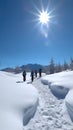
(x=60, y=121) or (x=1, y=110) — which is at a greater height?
(x=1, y=110)

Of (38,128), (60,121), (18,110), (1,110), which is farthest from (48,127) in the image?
(1,110)

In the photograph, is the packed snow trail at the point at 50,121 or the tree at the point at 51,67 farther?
the tree at the point at 51,67

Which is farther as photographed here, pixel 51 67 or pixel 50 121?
pixel 51 67

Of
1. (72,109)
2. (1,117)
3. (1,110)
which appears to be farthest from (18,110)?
(72,109)

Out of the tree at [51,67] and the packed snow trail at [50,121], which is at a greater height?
the tree at [51,67]

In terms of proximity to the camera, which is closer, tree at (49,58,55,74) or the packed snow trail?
the packed snow trail

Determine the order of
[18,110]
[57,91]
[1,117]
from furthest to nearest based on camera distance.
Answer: [57,91], [18,110], [1,117]

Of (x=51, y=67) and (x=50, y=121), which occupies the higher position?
(x=51, y=67)

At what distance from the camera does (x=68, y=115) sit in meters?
8.80

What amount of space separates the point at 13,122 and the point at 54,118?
9.65ft

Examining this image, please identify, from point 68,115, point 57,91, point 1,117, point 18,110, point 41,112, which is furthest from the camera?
point 57,91

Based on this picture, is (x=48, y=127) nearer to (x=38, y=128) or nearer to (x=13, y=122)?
(x=38, y=128)

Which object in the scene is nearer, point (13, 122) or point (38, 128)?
point (13, 122)

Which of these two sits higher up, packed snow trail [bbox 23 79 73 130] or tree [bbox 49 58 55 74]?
tree [bbox 49 58 55 74]
